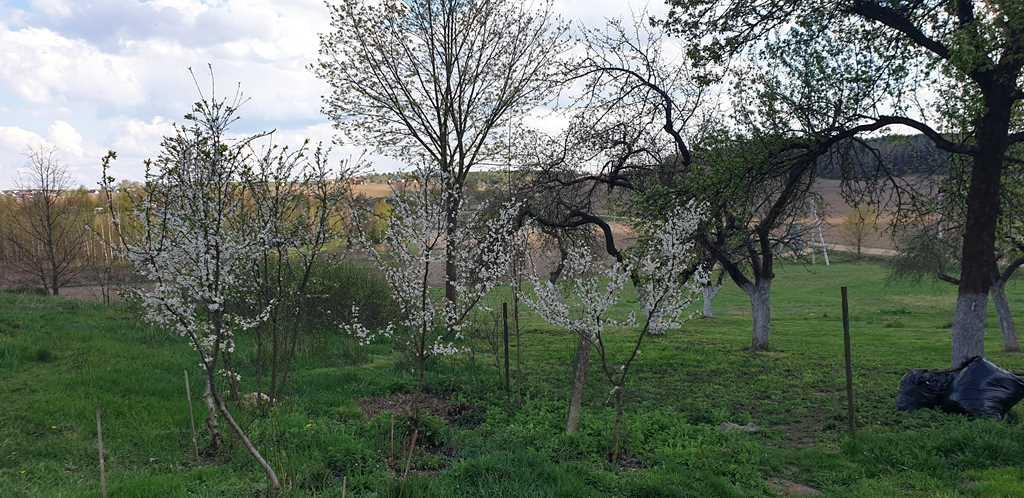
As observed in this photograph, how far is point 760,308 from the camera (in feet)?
49.5

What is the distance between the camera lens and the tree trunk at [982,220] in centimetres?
873

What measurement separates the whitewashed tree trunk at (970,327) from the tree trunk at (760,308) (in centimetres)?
557

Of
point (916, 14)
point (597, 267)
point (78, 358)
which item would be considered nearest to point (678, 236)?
point (597, 267)

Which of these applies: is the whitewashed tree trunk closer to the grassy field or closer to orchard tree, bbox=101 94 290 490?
the grassy field

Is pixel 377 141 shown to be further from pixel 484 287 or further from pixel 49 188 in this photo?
pixel 49 188

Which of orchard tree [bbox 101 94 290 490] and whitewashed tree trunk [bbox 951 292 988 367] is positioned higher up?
orchard tree [bbox 101 94 290 490]

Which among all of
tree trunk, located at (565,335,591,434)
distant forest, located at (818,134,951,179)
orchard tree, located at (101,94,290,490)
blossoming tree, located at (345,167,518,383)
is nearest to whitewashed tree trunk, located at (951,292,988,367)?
distant forest, located at (818,134,951,179)

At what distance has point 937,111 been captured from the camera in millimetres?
10422

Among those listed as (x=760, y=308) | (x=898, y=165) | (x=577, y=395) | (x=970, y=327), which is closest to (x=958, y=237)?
(x=898, y=165)

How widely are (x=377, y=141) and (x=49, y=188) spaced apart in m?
13.3

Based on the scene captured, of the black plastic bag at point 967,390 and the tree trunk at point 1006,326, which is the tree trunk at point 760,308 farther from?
the tree trunk at point 1006,326

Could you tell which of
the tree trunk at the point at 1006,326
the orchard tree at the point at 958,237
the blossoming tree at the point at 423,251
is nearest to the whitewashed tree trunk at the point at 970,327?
the orchard tree at the point at 958,237

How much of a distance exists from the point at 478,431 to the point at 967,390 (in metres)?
5.44

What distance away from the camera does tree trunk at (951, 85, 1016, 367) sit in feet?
28.6
